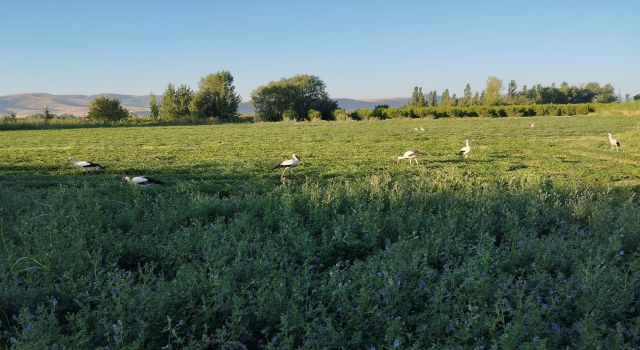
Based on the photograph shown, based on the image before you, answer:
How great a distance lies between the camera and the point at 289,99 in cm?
9762

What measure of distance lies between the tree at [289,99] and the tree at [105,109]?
27.3 m

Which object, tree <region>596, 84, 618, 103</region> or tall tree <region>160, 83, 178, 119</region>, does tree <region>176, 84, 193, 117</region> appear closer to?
tall tree <region>160, 83, 178, 119</region>

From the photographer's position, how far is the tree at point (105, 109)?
7612 centimetres

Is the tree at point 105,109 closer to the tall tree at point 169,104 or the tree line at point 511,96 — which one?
the tall tree at point 169,104

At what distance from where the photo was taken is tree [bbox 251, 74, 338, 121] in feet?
317

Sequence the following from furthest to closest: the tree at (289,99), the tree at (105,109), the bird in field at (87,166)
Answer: the tree at (289,99) → the tree at (105,109) → the bird in field at (87,166)

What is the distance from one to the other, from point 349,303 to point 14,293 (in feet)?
9.36

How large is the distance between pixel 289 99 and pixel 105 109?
36.7 m

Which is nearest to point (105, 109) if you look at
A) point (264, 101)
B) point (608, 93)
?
point (264, 101)

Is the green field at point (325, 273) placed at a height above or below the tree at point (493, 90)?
below

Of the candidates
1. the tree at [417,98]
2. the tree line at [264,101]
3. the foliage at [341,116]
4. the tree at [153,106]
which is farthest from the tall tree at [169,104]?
the tree at [417,98]

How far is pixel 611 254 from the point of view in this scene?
526 cm

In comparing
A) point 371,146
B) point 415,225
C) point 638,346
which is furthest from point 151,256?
point 371,146

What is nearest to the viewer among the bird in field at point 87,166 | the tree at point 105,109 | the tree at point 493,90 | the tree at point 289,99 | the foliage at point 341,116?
the bird in field at point 87,166
